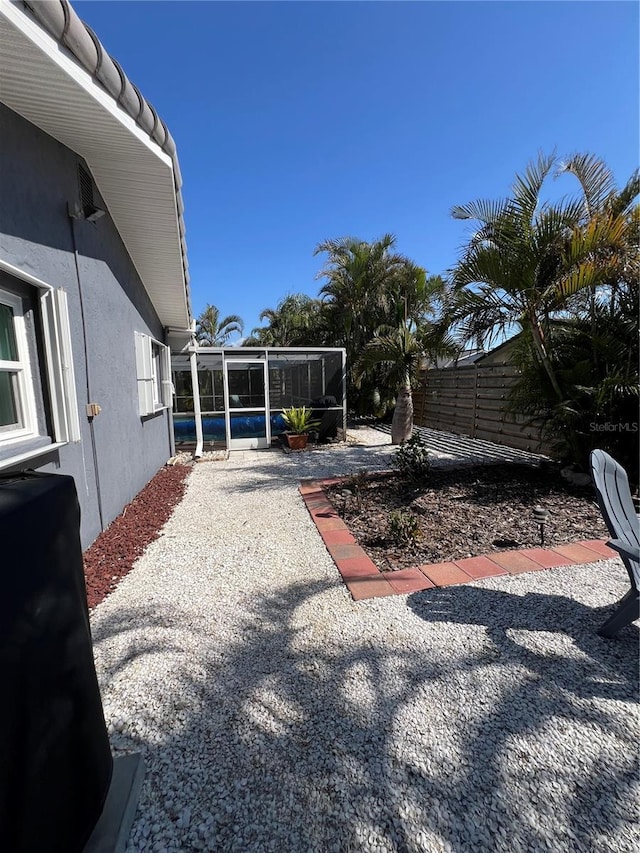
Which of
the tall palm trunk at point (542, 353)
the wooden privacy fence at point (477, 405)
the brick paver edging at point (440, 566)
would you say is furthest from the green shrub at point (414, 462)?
the wooden privacy fence at point (477, 405)

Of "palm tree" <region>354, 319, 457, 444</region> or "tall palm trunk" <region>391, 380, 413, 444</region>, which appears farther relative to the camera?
"tall palm trunk" <region>391, 380, 413, 444</region>

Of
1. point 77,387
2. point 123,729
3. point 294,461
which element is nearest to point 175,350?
point 294,461

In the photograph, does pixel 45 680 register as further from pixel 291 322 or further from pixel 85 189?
pixel 291 322

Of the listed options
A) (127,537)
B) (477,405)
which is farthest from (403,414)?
A: (127,537)

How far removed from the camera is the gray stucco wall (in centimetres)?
264

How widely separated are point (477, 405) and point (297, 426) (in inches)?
192

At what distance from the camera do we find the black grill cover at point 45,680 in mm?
889

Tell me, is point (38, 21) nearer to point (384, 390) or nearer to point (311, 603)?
point (311, 603)

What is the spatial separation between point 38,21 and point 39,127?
1353mm

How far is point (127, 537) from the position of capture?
3.90m

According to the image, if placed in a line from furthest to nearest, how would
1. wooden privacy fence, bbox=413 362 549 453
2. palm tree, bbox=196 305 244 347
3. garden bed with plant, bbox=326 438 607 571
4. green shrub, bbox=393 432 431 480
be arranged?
1. palm tree, bbox=196 305 244 347
2. wooden privacy fence, bbox=413 362 549 453
3. green shrub, bbox=393 432 431 480
4. garden bed with plant, bbox=326 438 607 571

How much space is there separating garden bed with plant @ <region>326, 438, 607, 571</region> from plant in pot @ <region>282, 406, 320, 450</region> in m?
3.22

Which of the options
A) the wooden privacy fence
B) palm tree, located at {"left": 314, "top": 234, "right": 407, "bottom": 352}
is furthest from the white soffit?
palm tree, located at {"left": 314, "top": 234, "right": 407, "bottom": 352}

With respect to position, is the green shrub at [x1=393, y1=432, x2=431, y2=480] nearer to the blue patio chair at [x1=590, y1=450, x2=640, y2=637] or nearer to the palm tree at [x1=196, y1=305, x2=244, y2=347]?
the blue patio chair at [x1=590, y1=450, x2=640, y2=637]
